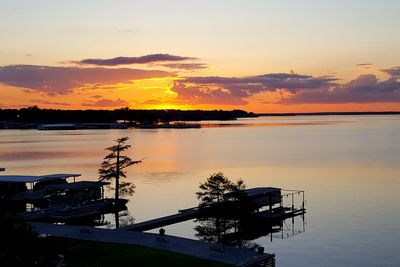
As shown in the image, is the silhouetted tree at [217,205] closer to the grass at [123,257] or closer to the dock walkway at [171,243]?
the dock walkway at [171,243]

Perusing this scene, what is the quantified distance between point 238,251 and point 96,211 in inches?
1342

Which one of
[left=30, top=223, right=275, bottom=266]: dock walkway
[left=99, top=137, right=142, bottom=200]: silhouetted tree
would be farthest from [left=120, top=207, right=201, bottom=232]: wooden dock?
[left=99, top=137, right=142, bottom=200]: silhouetted tree

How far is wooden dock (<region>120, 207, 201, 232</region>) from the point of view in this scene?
53.9 meters

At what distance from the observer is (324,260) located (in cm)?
4669

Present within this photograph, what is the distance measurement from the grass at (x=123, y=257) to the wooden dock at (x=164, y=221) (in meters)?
16.9

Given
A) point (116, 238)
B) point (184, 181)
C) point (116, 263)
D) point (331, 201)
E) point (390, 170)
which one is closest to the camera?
point (116, 263)

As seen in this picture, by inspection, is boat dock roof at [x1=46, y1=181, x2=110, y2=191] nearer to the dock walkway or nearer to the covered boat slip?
the covered boat slip

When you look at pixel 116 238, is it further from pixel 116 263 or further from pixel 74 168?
pixel 74 168

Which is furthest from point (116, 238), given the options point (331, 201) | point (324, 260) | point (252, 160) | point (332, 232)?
point (252, 160)

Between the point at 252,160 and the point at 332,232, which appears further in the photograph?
the point at 252,160

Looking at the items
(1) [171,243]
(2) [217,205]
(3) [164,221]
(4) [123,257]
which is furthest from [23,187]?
(4) [123,257]

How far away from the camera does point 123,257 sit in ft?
110

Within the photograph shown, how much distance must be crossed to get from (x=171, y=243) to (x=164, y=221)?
18.4 m

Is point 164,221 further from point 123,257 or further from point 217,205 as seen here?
point 123,257
